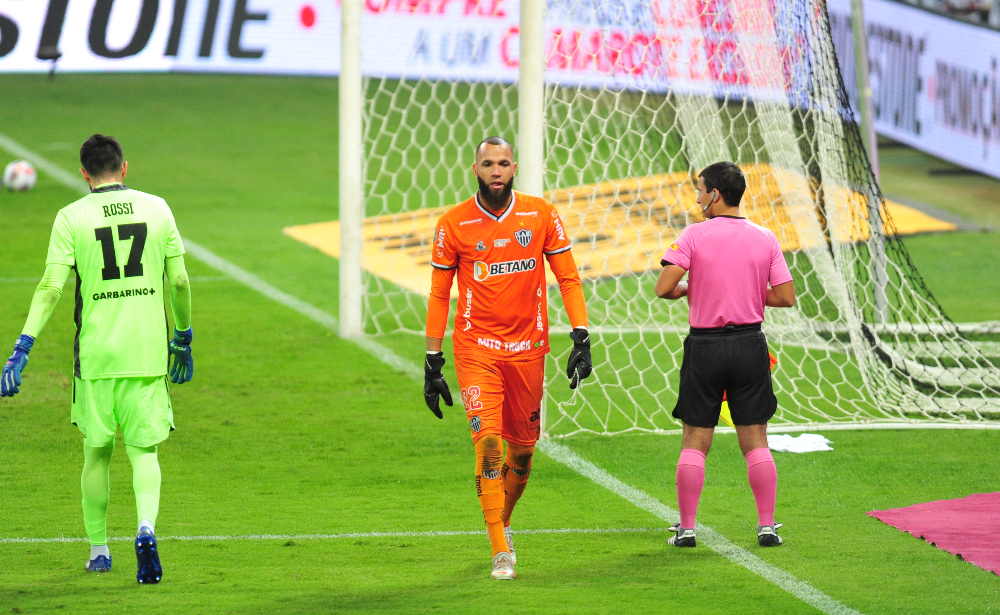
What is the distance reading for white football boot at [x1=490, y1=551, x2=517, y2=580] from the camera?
4.98 m

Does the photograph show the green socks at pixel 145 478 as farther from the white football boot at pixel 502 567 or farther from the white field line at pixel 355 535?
the white football boot at pixel 502 567

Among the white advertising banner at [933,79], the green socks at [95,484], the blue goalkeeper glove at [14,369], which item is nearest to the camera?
the blue goalkeeper glove at [14,369]

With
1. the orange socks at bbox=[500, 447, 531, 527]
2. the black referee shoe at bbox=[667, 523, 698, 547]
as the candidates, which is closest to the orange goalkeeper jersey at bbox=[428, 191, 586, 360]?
the orange socks at bbox=[500, 447, 531, 527]

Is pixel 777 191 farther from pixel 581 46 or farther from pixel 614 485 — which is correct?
pixel 614 485

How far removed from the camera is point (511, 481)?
528 centimetres

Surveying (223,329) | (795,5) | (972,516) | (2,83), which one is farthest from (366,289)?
(2,83)

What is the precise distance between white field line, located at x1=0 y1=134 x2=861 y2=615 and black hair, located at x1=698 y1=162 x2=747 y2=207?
4.74 feet

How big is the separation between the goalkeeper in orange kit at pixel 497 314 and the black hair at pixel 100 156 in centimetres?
125

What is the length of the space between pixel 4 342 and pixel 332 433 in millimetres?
3449

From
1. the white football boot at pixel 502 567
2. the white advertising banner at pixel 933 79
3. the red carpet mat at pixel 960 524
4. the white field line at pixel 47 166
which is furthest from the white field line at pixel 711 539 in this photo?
the white advertising banner at pixel 933 79

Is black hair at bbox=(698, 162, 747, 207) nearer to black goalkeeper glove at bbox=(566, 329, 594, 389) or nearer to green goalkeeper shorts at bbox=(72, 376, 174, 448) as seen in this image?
black goalkeeper glove at bbox=(566, 329, 594, 389)

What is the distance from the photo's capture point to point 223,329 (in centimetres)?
1030

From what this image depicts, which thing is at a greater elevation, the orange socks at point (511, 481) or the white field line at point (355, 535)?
the orange socks at point (511, 481)

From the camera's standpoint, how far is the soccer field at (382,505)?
4816 mm
